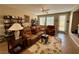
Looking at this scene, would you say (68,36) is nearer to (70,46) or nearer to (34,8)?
(70,46)

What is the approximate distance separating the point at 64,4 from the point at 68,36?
62 centimetres

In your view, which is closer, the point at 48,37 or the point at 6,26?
the point at 6,26

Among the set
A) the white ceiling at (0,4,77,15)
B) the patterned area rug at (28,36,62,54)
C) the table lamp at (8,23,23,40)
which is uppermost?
the white ceiling at (0,4,77,15)

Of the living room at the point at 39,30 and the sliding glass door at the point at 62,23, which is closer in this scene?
the living room at the point at 39,30

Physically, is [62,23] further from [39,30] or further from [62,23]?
[39,30]

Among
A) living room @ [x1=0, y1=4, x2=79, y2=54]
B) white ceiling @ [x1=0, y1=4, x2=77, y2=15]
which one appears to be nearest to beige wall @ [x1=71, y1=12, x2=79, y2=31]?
living room @ [x1=0, y1=4, x2=79, y2=54]

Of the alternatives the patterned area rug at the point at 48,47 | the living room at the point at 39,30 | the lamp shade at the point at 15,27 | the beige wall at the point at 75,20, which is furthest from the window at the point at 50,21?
the lamp shade at the point at 15,27

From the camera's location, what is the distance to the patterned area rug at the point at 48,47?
219 cm

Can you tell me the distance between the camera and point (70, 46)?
2.15m

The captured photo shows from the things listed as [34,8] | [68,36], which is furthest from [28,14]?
[68,36]

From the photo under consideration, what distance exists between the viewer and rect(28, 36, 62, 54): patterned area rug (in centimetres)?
219

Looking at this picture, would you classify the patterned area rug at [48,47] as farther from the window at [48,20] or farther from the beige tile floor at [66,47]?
the window at [48,20]

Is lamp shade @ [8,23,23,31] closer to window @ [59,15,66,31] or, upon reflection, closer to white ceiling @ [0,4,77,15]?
white ceiling @ [0,4,77,15]

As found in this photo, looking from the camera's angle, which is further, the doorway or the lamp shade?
the doorway
